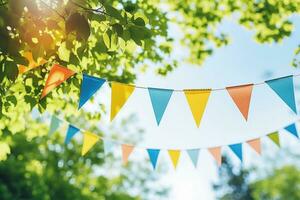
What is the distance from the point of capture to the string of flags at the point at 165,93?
14.4 feet

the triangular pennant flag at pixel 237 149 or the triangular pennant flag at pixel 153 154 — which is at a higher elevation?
the triangular pennant flag at pixel 237 149

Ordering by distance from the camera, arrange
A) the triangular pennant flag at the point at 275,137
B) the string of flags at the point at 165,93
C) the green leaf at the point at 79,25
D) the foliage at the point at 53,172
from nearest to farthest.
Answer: the green leaf at the point at 79,25, the string of flags at the point at 165,93, the triangular pennant flag at the point at 275,137, the foliage at the point at 53,172

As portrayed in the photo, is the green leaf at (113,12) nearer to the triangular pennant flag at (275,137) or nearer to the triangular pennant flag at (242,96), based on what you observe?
the triangular pennant flag at (242,96)

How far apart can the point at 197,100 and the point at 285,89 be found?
909 millimetres

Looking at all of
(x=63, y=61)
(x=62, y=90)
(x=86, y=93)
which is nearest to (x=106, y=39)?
(x=63, y=61)

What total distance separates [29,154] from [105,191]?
3309 millimetres

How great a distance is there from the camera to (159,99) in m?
4.67

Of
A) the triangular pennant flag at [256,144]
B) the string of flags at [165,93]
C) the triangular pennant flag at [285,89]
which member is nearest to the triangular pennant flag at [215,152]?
the triangular pennant flag at [256,144]

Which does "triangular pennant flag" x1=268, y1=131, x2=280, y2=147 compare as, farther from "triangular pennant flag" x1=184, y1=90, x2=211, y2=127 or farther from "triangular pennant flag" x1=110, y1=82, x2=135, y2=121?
"triangular pennant flag" x1=110, y1=82, x2=135, y2=121

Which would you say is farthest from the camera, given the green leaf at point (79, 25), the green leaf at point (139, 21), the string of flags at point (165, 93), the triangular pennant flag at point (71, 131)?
the triangular pennant flag at point (71, 131)

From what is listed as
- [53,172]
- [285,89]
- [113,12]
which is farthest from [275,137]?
[53,172]

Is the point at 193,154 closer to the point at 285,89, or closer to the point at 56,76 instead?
the point at 285,89

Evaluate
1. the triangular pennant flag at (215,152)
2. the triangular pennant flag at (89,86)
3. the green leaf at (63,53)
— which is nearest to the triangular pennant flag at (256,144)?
the triangular pennant flag at (215,152)

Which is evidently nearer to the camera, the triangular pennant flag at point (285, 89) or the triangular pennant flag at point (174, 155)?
the triangular pennant flag at point (285, 89)
